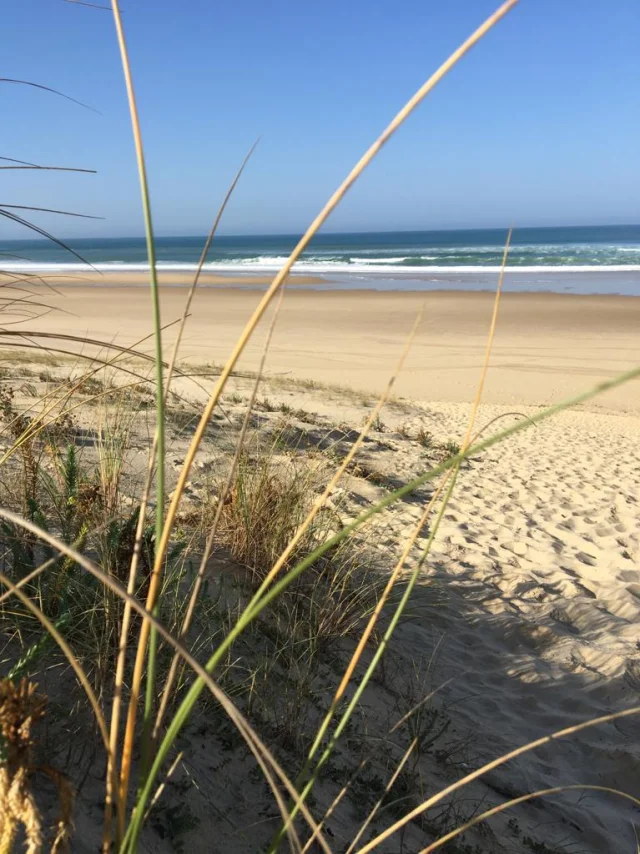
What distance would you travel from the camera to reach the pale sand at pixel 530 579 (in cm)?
238

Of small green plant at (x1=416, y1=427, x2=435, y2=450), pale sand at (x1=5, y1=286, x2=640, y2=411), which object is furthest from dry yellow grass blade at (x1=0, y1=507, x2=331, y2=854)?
small green plant at (x1=416, y1=427, x2=435, y2=450)

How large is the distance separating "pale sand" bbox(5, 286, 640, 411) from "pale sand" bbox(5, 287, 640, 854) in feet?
0.40

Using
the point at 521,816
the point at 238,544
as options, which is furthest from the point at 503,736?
the point at 238,544

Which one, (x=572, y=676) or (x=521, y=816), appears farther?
(x=572, y=676)

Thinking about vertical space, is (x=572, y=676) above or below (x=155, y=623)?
below

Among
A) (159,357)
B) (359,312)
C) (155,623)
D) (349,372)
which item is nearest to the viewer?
(155,623)

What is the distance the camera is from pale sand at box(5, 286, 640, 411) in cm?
1196

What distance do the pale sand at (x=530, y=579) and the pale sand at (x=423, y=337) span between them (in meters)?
0.12

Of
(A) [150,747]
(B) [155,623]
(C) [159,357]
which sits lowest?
(A) [150,747]

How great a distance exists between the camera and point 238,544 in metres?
2.88

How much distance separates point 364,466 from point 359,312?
16067 mm

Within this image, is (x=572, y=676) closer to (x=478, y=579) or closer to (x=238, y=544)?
(x=478, y=579)

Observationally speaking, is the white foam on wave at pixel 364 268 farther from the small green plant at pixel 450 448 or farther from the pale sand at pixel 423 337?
the small green plant at pixel 450 448

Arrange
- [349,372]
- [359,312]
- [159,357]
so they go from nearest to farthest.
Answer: [159,357], [349,372], [359,312]
